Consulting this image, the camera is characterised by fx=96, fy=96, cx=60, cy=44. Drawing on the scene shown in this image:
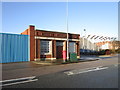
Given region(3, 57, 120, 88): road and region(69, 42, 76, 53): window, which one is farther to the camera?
region(69, 42, 76, 53): window

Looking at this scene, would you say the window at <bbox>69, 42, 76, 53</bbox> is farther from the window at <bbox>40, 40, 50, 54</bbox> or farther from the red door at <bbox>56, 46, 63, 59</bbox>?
the window at <bbox>40, 40, 50, 54</bbox>

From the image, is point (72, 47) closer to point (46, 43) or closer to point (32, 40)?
point (46, 43)

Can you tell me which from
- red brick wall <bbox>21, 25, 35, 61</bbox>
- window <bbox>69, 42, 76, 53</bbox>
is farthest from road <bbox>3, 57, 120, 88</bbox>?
window <bbox>69, 42, 76, 53</bbox>

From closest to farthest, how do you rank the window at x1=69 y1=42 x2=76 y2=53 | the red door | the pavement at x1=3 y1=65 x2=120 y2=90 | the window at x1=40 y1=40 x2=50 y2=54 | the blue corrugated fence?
the pavement at x1=3 y1=65 x2=120 y2=90, the blue corrugated fence, the window at x1=40 y1=40 x2=50 y2=54, the red door, the window at x1=69 y1=42 x2=76 y2=53

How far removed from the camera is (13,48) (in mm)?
14203

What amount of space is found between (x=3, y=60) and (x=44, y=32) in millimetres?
7425

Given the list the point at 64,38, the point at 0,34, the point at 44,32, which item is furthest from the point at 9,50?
Result: the point at 64,38

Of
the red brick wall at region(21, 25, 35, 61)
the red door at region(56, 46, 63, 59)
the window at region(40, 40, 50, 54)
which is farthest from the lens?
the red door at region(56, 46, 63, 59)

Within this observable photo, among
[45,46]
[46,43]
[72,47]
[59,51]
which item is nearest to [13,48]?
[45,46]

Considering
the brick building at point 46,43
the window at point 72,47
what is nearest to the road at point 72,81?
the brick building at point 46,43

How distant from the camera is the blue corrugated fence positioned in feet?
44.4

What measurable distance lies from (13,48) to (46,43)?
Answer: 535cm

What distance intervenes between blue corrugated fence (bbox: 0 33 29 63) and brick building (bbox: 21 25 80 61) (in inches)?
40.1

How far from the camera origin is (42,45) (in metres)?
16.5
